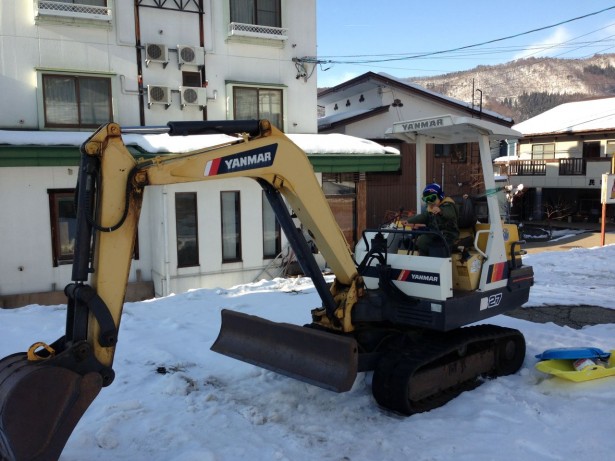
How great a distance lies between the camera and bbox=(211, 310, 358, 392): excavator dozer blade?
456 cm

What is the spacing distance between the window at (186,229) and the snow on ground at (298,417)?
5635mm

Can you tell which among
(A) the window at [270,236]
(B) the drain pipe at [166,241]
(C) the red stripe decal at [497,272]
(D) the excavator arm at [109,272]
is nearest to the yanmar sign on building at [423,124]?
(C) the red stripe decal at [497,272]

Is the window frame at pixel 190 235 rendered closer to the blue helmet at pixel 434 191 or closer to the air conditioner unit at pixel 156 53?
the air conditioner unit at pixel 156 53

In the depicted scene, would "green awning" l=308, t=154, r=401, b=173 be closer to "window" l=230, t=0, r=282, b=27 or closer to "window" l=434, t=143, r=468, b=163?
"window" l=230, t=0, r=282, b=27

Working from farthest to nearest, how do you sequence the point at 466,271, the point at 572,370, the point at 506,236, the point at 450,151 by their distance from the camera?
the point at 450,151 → the point at 506,236 → the point at 572,370 → the point at 466,271

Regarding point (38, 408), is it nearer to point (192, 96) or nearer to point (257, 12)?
point (192, 96)

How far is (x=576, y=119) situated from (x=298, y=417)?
3062 cm

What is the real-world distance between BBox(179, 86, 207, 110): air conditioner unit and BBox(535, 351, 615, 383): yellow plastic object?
10078 mm

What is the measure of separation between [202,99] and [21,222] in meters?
4.97

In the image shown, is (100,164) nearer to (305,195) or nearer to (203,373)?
(305,195)

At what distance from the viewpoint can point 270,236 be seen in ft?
45.6

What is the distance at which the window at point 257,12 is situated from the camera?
544 inches

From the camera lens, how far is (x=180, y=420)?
15.5 feet

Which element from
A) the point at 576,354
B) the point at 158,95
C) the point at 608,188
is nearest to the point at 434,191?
the point at 576,354
